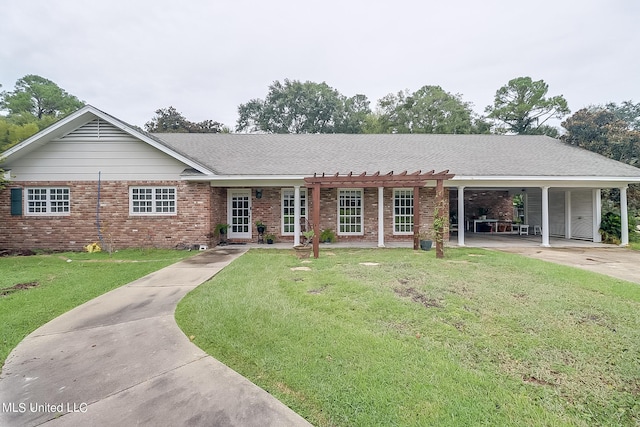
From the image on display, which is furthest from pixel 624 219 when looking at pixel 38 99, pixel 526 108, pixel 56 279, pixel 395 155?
pixel 38 99

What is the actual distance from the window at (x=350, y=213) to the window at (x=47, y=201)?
10197 mm

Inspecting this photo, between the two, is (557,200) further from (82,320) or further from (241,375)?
(82,320)

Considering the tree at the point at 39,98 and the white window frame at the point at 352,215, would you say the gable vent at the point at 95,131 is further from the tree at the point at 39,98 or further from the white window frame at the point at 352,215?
the tree at the point at 39,98

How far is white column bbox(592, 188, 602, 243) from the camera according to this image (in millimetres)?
12062

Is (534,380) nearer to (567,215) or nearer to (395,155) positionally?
(395,155)

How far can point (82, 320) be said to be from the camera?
3.93 metres

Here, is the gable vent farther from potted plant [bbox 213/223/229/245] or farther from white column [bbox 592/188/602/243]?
white column [bbox 592/188/602/243]

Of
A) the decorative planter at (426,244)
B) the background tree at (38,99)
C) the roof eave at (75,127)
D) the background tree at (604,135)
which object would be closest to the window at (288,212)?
the roof eave at (75,127)

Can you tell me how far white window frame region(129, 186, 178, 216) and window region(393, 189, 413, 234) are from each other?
28.8 feet

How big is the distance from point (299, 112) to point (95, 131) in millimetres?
26809

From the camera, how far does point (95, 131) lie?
994 centimetres

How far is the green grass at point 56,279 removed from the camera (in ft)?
12.7

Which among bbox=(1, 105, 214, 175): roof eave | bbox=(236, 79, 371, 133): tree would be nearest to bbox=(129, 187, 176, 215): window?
bbox=(1, 105, 214, 175): roof eave

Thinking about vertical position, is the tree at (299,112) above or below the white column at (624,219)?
above
